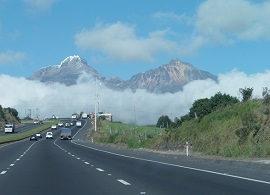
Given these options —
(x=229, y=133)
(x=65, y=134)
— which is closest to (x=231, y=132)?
(x=229, y=133)

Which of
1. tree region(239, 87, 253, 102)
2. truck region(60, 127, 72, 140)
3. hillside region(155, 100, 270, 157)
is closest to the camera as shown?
hillside region(155, 100, 270, 157)

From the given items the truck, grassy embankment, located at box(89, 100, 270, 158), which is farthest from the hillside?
the truck

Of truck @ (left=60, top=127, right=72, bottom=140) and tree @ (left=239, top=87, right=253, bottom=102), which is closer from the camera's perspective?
tree @ (left=239, top=87, right=253, bottom=102)

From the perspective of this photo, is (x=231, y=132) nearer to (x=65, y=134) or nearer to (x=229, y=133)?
(x=229, y=133)

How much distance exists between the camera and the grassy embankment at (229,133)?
3359cm

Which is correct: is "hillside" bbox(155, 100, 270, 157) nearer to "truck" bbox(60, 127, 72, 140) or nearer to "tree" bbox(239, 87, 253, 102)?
"tree" bbox(239, 87, 253, 102)

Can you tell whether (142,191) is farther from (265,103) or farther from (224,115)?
(224,115)

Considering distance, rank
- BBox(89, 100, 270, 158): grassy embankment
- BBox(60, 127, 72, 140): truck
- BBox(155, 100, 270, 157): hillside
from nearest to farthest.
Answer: BBox(155, 100, 270, 157): hillside, BBox(89, 100, 270, 158): grassy embankment, BBox(60, 127, 72, 140): truck

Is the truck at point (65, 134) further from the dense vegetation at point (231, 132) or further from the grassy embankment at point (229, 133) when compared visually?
the grassy embankment at point (229, 133)

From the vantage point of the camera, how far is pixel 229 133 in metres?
39.9

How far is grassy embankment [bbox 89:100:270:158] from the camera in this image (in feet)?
110

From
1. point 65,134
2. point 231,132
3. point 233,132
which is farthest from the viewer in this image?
point 65,134

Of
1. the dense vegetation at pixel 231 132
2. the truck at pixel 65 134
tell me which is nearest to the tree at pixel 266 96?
the dense vegetation at pixel 231 132

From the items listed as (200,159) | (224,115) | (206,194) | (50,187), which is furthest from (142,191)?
(224,115)
